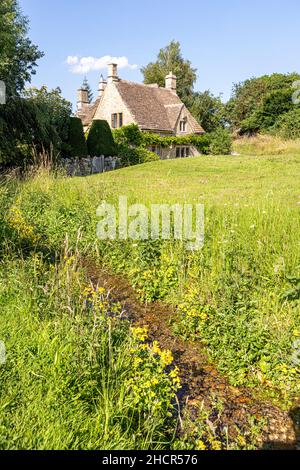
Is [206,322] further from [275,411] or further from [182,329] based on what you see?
[275,411]

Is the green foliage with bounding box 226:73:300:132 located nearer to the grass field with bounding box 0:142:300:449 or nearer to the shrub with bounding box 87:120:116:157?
the shrub with bounding box 87:120:116:157

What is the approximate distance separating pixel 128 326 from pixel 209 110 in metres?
43.3

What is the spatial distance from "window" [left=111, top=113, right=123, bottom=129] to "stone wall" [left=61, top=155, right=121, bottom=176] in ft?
30.8

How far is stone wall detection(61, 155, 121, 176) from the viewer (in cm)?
1952

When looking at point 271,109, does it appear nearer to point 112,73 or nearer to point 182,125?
point 182,125

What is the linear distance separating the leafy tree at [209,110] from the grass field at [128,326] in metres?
38.9

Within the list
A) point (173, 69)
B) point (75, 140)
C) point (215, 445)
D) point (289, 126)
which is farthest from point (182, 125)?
point (215, 445)

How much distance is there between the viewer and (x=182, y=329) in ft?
13.9

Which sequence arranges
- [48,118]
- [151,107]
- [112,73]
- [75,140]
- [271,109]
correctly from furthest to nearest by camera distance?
1. [271,109]
2. [151,107]
3. [112,73]
4. [75,140]
5. [48,118]

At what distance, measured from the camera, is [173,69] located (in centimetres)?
4741

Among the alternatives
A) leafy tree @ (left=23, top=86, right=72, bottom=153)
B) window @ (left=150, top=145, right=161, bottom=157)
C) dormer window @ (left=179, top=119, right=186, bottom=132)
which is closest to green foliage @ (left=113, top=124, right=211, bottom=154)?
window @ (left=150, top=145, right=161, bottom=157)

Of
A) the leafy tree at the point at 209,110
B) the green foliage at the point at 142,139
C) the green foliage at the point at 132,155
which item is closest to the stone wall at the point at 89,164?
the green foliage at the point at 132,155

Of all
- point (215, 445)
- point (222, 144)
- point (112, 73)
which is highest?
point (112, 73)
